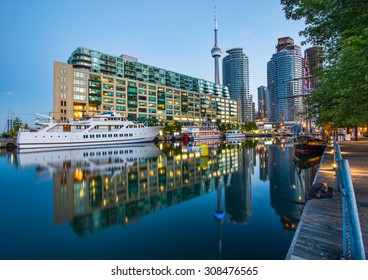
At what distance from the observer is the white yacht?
56.7 meters

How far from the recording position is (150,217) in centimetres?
1134

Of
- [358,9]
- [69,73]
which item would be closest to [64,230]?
[358,9]

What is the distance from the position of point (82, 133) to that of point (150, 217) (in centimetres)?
5794

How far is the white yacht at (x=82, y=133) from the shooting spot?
56.7 metres

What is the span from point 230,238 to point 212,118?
14691 centimetres

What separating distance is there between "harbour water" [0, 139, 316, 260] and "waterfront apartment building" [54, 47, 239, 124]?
75.2 meters

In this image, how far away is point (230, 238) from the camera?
8.70m

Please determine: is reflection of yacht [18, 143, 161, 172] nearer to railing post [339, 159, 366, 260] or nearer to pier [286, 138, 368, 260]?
pier [286, 138, 368, 260]

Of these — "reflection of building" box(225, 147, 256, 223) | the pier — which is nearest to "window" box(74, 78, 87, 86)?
"reflection of building" box(225, 147, 256, 223)

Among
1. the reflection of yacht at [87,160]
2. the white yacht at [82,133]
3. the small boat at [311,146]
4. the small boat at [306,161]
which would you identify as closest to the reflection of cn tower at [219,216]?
the small boat at [306,161]

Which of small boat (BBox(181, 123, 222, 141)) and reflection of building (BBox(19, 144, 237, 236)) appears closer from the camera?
reflection of building (BBox(19, 144, 237, 236))

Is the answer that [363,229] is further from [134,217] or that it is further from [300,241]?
[134,217]

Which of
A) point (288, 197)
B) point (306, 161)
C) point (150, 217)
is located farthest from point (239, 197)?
point (306, 161)

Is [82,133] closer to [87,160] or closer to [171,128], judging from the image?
[87,160]
